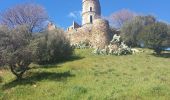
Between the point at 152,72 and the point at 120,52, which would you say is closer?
the point at 152,72

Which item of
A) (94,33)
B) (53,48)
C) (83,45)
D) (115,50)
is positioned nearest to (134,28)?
(94,33)

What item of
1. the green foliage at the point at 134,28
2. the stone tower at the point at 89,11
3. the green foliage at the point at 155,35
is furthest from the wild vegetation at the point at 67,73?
the stone tower at the point at 89,11

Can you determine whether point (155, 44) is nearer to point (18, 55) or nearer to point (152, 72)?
point (152, 72)

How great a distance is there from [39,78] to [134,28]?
27.8 meters

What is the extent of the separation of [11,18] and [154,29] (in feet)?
68.4

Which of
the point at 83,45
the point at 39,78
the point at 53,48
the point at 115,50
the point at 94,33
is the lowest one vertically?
the point at 39,78

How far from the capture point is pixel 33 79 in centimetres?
3138

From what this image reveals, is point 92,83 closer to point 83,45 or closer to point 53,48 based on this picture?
point 53,48

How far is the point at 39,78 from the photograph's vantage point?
31.8 metres

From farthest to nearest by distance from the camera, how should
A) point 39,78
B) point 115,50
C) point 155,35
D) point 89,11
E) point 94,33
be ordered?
point 89,11 → point 94,33 → point 155,35 → point 115,50 → point 39,78

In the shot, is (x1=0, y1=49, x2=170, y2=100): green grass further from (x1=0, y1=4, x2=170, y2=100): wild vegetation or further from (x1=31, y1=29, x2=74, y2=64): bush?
(x1=31, y1=29, x2=74, y2=64): bush

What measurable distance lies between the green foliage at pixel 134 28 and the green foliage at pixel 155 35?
197cm

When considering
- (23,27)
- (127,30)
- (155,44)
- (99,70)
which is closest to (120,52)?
(155,44)

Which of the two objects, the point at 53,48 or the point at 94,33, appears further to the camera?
the point at 94,33
